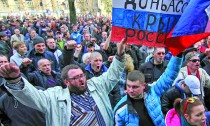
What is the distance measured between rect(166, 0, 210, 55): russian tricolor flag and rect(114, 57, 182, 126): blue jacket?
0.19m

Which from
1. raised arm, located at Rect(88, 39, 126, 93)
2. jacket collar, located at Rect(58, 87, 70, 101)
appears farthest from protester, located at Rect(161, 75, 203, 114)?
→ jacket collar, located at Rect(58, 87, 70, 101)

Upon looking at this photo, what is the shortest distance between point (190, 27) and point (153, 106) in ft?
2.98

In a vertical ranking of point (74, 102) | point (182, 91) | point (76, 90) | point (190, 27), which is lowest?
point (182, 91)

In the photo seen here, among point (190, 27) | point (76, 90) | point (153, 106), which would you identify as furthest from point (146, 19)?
point (76, 90)

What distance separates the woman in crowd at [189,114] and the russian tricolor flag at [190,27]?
536mm

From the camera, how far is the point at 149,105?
2885mm

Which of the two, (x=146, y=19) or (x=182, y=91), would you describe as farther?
(x=182, y=91)

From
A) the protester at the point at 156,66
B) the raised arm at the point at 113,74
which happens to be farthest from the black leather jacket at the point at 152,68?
the raised arm at the point at 113,74

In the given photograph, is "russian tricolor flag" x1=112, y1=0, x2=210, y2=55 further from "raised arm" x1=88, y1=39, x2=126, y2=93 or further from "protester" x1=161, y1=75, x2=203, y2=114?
"protester" x1=161, y1=75, x2=203, y2=114

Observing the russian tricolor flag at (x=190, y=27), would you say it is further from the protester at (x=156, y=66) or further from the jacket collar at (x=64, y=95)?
the protester at (x=156, y=66)

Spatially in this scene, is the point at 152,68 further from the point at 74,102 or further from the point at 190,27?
the point at 74,102

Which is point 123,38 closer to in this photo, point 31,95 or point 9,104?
point 31,95

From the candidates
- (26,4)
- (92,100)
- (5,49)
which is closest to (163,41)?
(92,100)

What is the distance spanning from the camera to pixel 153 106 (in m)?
2.88
